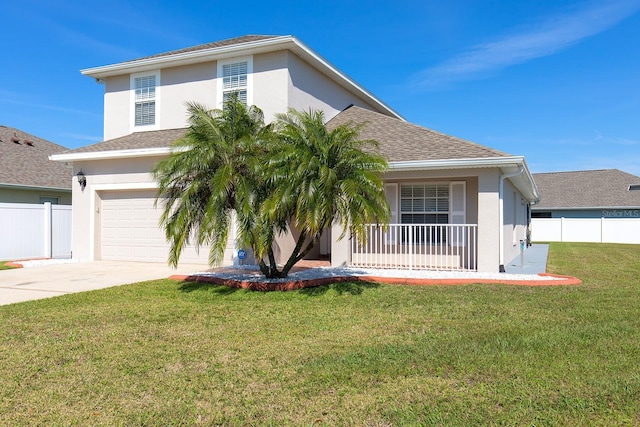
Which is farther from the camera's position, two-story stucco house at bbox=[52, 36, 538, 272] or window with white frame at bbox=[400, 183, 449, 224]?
window with white frame at bbox=[400, 183, 449, 224]

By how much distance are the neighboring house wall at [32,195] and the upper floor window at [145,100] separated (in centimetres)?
634

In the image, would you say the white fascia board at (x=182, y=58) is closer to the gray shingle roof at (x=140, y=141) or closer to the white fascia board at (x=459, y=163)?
the gray shingle roof at (x=140, y=141)

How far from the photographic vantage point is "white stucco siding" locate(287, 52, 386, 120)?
1387 cm

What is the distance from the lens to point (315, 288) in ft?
30.9

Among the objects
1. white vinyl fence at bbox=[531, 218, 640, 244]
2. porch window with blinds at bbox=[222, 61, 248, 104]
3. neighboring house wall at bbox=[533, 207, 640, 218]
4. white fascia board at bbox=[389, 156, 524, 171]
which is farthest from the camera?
neighboring house wall at bbox=[533, 207, 640, 218]

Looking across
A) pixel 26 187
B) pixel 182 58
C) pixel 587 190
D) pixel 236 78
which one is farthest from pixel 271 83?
pixel 587 190

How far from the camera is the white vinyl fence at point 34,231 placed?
1572cm

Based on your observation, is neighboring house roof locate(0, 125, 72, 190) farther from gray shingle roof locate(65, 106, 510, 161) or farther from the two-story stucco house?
gray shingle roof locate(65, 106, 510, 161)

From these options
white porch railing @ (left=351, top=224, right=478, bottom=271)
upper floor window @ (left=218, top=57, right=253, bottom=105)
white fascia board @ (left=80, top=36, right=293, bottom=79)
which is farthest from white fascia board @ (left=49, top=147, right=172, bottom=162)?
white porch railing @ (left=351, top=224, right=478, bottom=271)

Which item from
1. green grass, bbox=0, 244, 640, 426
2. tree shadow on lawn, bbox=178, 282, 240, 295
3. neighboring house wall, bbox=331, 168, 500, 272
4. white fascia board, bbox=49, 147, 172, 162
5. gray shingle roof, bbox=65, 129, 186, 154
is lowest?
green grass, bbox=0, 244, 640, 426

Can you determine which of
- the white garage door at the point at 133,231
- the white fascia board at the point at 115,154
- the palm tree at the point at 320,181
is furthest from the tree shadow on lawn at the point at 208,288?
the white fascia board at the point at 115,154

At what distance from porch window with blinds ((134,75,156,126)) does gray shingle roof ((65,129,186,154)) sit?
21.8 inches

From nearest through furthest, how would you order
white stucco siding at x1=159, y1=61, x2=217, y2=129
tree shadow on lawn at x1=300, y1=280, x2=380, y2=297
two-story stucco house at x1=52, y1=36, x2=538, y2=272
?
tree shadow on lawn at x1=300, y1=280, x2=380, y2=297, two-story stucco house at x1=52, y1=36, x2=538, y2=272, white stucco siding at x1=159, y1=61, x2=217, y2=129

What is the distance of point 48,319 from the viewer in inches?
270
